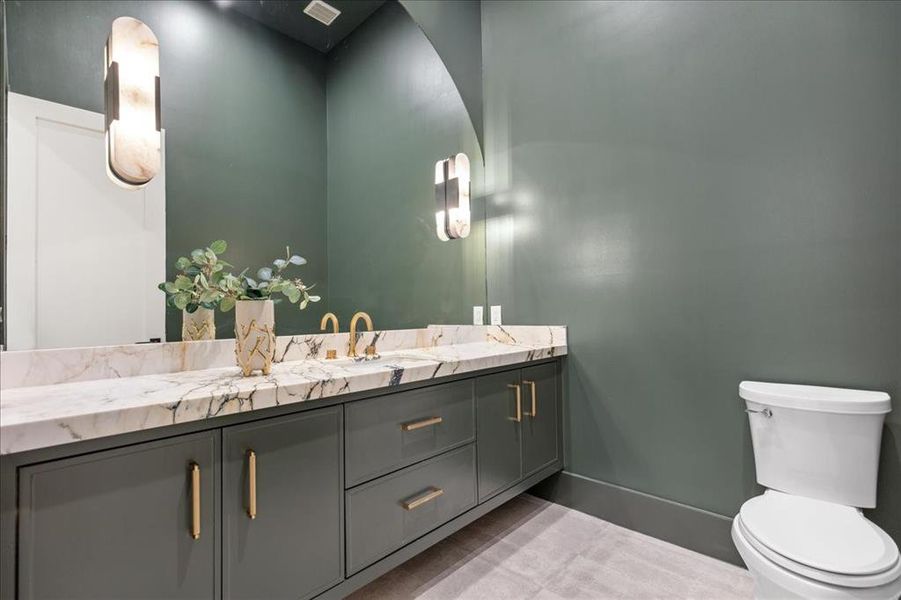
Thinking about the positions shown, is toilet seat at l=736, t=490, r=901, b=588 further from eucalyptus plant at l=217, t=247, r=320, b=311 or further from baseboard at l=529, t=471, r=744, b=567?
eucalyptus plant at l=217, t=247, r=320, b=311

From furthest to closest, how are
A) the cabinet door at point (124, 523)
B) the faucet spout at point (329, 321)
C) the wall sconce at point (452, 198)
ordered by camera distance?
the wall sconce at point (452, 198)
the faucet spout at point (329, 321)
the cabinet door at point (124, 523)

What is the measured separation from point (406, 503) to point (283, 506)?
0.46 meters

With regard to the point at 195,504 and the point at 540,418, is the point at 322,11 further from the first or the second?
the point at 540,418

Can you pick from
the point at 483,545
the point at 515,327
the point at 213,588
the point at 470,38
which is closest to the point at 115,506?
the point at 213,588

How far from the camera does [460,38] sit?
8.70ft

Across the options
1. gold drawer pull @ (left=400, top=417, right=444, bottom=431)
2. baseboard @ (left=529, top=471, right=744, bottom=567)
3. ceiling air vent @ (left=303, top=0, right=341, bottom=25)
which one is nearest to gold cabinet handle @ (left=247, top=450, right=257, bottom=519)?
gold drawer pull @ (left=400, top=417, right=444, bottom=431)

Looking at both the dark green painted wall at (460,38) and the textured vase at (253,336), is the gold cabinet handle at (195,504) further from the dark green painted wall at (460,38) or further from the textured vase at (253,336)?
the dark green painted wall at (460,38)

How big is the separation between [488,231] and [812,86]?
5.16 feet

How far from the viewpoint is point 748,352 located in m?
1.77

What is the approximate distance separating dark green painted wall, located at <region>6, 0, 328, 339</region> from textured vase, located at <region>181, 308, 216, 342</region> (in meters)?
0.02

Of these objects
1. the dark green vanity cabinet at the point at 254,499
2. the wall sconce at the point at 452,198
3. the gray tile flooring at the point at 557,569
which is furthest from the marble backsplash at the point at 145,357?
the gray tile flooring at the point at 557,569

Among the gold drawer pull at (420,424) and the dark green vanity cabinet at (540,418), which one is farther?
the dark green vanity cabinet at (540,418)

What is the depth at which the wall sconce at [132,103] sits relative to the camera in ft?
4.43

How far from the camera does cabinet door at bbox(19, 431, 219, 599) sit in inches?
33.4
